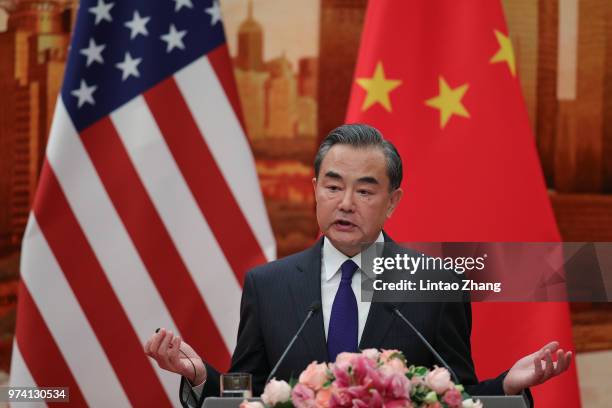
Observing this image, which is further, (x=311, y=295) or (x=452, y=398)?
(x=311, y=295)

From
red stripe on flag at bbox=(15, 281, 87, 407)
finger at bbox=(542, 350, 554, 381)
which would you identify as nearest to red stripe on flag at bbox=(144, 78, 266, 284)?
red stripe on flag at bbox=(15, 281, 87, 407)

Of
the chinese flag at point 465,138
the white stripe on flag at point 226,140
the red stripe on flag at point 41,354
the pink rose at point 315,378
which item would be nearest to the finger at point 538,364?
the pink rose at point 315,378

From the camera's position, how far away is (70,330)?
432 cm

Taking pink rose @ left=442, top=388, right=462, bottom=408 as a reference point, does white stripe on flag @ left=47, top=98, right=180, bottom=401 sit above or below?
above

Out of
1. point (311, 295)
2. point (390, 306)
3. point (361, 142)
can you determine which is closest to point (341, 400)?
point (390, 306)

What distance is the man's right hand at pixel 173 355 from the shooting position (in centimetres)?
256

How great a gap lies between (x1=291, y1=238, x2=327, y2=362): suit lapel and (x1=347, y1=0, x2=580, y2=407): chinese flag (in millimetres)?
1311

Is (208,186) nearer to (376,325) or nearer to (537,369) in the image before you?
(376,325)

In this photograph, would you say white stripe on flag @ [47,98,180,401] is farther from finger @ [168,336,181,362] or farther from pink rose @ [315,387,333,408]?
pink rose @ [315,387,333,408]

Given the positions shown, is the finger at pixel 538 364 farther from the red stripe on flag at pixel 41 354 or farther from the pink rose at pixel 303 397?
the red stripe on flag at pixel 41 354

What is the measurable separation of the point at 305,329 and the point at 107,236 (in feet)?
5.84

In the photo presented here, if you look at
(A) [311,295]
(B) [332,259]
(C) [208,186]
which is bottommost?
(A) [311,295]

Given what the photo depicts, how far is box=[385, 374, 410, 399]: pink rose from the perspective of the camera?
1.95 metres

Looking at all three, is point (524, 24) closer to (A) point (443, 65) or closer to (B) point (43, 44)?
(A) point (443, 65)
